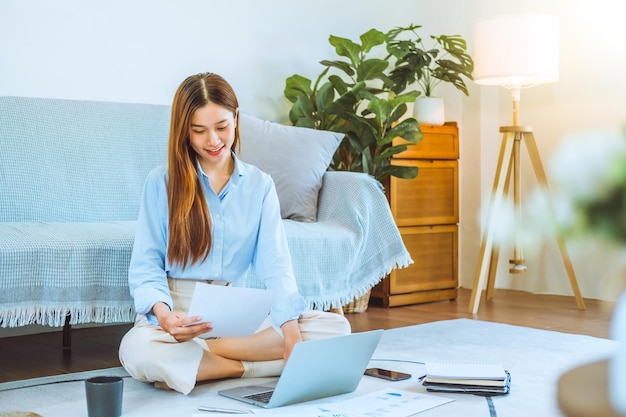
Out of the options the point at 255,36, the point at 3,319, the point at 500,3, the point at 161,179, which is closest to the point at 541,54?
the point at 500,3

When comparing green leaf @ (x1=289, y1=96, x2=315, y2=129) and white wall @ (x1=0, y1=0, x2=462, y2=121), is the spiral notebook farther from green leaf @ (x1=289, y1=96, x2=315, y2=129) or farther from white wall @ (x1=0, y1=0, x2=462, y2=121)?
white wall @ (x1=0, y1=0, x2=462, y2=121)

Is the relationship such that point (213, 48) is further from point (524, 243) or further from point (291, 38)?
point (524, 243)

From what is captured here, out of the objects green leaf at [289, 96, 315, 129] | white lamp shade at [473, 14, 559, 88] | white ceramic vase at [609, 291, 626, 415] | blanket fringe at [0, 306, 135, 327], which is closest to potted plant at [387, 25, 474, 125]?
white lamp shade at [473, 14, 559, 88]

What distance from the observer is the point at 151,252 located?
1989 millimetres

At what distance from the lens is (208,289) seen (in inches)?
68.6

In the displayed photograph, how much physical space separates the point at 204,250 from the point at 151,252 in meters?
0.13

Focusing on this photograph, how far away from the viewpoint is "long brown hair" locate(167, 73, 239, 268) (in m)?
1.99

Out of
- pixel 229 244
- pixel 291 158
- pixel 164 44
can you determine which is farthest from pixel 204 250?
pixel 164 44

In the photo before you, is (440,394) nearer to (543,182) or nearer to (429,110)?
(543,182)

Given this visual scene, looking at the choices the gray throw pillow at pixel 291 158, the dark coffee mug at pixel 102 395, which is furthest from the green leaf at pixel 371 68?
the dark coffee mug at pixel 102 395

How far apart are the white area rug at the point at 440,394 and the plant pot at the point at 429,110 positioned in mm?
1149

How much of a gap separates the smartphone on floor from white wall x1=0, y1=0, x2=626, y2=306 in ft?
5.40

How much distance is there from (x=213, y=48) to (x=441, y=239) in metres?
1.40

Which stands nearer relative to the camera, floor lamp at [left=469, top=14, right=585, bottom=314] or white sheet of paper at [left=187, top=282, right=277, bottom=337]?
white sheet of paper at [left=187, top=282, right=277, bottom=337]
